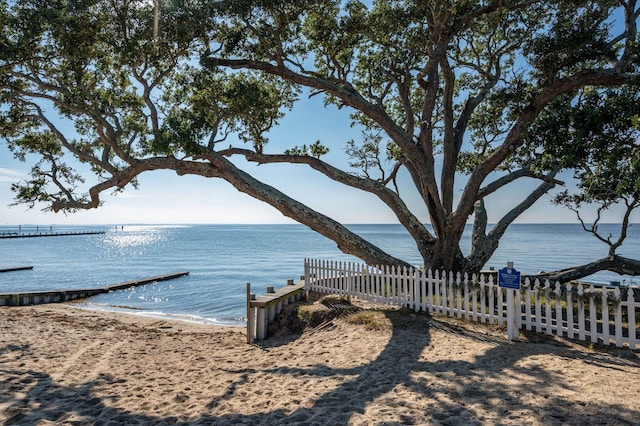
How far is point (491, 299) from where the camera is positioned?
8.57 m

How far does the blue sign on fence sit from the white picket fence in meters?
0.32

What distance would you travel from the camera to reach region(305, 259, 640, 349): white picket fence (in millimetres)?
7156

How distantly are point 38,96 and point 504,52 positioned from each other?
17.3 m

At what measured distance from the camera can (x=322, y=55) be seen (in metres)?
14.0

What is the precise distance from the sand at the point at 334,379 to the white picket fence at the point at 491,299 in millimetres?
384

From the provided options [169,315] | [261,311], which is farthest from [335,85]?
[169,315]

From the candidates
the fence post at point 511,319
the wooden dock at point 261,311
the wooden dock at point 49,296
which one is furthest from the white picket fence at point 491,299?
the wooden dock at point 49,296

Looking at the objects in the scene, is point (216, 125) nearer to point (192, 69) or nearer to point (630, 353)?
point (192, 69)

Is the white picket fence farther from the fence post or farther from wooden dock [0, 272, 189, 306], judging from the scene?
wooden dock [0, 272, 189, 306]

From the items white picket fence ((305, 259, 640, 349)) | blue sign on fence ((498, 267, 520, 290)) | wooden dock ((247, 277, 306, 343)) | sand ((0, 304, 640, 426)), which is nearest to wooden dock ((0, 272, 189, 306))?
sand ((0, 304, 640, 426))

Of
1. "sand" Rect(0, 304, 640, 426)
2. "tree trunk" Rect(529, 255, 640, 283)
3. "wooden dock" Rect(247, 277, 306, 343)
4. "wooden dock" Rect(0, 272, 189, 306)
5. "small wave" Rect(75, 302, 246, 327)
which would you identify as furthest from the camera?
"wooden dock" Rect(0, 272, 189, 306)

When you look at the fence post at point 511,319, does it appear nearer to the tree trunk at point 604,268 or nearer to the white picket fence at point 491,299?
the white picket fence at point 491,299

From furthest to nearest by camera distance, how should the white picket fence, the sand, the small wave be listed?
the small wave → the white picket fence → the sand

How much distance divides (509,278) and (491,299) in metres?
1.10
